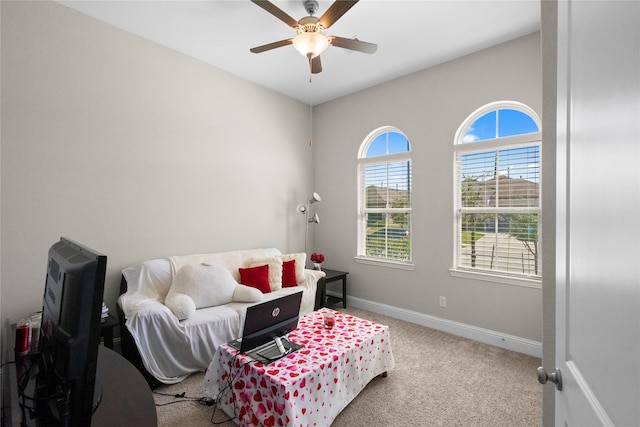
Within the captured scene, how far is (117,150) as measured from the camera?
2.97 meters

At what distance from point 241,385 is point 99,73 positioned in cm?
305

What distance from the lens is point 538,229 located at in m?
3.00

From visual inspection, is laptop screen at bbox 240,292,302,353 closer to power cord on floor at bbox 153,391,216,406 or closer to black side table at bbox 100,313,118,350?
power cord on floor at bbox 153,391,216,406

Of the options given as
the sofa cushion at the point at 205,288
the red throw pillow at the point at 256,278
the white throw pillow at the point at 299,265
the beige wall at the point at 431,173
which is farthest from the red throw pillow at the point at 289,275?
the beige wall at the point at 431,173

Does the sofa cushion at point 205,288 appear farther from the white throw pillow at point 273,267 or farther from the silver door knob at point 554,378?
the silver door knob at point 554,378

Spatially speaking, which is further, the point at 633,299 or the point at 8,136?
the point at 8,136

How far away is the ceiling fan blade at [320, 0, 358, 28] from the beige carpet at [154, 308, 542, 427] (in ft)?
9.16

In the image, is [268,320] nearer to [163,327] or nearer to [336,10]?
[163,327]

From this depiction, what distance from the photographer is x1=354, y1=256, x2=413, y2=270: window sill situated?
3.89m

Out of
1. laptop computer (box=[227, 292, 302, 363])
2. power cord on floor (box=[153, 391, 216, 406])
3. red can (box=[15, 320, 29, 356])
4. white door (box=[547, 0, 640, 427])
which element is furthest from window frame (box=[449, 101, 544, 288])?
red can (box=[15, 320, 29, 356])

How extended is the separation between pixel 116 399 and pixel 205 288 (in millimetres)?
2030

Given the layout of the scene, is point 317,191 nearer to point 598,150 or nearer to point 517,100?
point 517,100

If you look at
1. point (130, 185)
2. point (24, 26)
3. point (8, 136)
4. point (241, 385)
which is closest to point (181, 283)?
point (130, 185)

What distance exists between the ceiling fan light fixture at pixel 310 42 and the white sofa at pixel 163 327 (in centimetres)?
237
